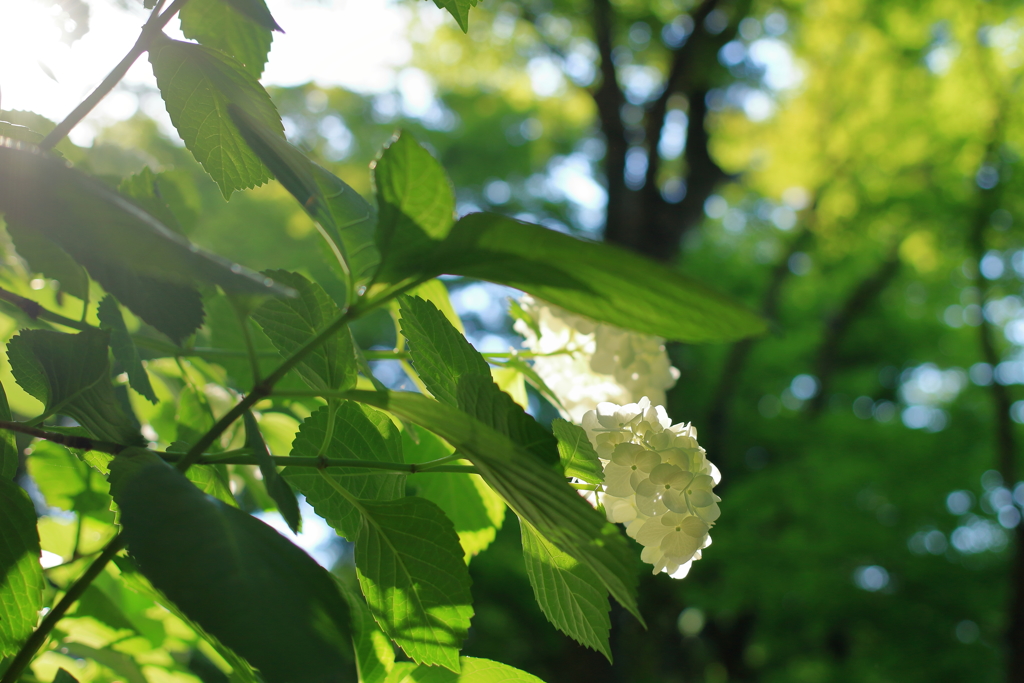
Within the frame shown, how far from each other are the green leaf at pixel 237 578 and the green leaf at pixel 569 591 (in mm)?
161

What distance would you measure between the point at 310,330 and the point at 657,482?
238 millimetres

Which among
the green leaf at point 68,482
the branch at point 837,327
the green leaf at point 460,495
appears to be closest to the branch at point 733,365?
the branch at point 837,327

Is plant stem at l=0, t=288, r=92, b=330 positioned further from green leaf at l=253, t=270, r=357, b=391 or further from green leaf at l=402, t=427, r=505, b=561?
green leaf at l=402, t=427, r=505, b=561

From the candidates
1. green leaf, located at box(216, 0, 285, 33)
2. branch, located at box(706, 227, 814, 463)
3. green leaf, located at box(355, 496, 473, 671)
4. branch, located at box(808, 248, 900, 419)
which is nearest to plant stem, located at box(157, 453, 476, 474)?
green leaf, located at box(355, 496, 473, 671)

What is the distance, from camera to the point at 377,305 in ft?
1.04

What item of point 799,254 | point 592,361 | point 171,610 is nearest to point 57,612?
point 171,610

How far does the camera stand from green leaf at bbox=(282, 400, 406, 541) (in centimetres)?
45

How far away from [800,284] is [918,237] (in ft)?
7.70

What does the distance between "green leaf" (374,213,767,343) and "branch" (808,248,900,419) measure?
345 inches

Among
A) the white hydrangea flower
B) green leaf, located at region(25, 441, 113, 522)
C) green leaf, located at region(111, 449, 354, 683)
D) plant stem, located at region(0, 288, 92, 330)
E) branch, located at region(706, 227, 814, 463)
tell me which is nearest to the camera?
green leaf, located at region(111, 449, 354, 683)

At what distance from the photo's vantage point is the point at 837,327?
8.65 m

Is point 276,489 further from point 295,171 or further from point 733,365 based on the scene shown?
point 733,365

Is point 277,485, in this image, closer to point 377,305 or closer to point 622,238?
point 377,305

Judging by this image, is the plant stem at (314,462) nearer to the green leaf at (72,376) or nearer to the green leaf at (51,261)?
the green leaf at (72,376)
